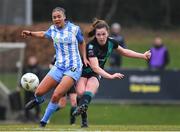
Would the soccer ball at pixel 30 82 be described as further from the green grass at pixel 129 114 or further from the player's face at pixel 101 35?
the green grass at pixel 129 114

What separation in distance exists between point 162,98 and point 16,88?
4.23 metres

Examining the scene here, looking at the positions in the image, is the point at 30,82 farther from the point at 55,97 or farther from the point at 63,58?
the point at 63,58

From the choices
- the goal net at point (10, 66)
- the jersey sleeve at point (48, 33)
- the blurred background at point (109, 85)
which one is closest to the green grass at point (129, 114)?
the blurred background at point (109, 85)

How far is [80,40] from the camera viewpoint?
52.5 feet

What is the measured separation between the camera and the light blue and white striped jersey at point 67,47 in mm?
15750

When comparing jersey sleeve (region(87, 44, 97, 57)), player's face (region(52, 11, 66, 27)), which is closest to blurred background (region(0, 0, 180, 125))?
jersey sleeve (region(87, 44, 97, 57))

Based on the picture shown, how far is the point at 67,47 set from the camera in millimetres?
15758

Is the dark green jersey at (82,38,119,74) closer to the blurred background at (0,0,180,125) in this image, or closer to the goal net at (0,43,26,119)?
the blurred background at (0,0,180,125)

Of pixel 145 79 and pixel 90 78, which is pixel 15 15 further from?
pixel 90 78

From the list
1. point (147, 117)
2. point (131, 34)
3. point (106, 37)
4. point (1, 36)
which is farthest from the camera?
point (131, 34)

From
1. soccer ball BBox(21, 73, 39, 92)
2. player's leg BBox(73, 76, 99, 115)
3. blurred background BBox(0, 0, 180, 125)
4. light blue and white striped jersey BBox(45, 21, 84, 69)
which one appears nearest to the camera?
player's leg BBox(73, 76, 99, 115)

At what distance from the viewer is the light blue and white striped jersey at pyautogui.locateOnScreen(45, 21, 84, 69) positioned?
620 inches

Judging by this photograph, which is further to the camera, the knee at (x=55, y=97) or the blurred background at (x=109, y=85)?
the blurred background at (x=109, y=85)

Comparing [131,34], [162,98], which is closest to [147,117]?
[162,98]
